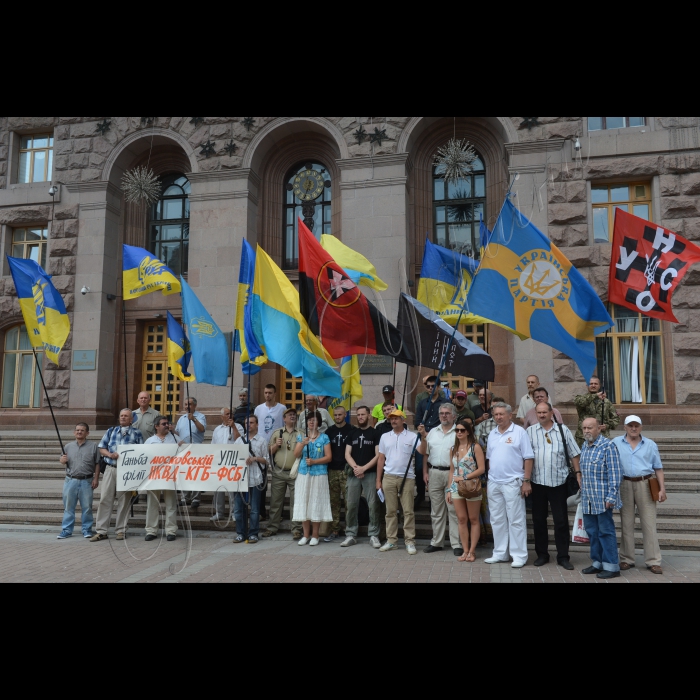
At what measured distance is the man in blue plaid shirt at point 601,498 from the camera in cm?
792

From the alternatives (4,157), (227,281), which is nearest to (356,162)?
(227,281)

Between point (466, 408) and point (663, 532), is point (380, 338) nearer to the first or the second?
point (466, 408)

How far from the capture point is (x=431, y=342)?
31.4 feet

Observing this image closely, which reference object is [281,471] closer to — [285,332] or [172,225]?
[285,332]

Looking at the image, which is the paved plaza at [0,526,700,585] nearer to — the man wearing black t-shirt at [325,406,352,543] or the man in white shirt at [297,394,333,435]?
the man wearing black t-shirt at [325,406,352,543]

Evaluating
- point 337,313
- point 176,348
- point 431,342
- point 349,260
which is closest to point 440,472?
point 431,342

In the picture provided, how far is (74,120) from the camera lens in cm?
2127

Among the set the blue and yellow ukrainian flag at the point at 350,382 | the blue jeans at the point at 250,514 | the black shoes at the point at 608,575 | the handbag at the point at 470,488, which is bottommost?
the black shoes at the point at 608,575

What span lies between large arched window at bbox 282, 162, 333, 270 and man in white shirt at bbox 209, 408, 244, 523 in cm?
996

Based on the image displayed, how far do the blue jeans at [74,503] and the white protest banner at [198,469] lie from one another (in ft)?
4.28

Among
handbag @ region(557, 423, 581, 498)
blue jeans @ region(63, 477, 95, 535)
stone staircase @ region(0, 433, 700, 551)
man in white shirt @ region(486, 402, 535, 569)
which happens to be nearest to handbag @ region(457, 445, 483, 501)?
man in white shirt @ region(486, 402, 535, 569)

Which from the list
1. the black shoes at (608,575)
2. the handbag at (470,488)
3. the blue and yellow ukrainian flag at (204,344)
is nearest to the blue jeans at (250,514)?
the blue and yellow ukrainian flag at (204,344)

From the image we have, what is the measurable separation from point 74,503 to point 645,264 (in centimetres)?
1003

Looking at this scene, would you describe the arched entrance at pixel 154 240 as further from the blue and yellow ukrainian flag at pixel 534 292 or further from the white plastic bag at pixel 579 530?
the white plastic bag at pixel 579 530
